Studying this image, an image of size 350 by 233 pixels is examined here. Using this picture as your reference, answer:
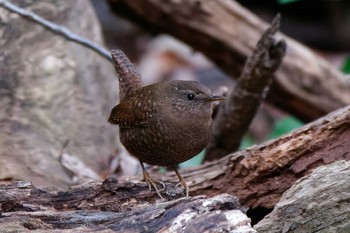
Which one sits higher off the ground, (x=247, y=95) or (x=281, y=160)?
(x=247, y=95)

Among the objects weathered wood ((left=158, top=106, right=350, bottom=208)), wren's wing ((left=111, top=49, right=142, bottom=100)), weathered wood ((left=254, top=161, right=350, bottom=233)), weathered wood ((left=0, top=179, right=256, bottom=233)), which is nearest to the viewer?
weathered wood ((left=0, top=179, right=256, bottom=233))

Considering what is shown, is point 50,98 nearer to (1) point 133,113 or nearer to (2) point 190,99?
(1) point 133,113

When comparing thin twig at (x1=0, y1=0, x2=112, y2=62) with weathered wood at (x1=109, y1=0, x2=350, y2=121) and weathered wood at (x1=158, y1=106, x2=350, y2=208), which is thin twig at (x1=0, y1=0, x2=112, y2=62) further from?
weathered wood at (x1=158, y1=106, x2=350, y2=208)

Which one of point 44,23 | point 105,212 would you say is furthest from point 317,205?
point 44,23

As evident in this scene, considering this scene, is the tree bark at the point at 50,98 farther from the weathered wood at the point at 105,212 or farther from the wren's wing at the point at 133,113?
the weathered wood at the point at 105,212

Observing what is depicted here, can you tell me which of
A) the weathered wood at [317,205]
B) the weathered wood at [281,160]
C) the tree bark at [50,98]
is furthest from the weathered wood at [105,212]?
the tree bark at [50,98]

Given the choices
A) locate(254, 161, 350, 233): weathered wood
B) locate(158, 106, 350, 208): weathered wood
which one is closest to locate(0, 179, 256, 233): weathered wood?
locate(254, 161, 350, 233): weathered wood
